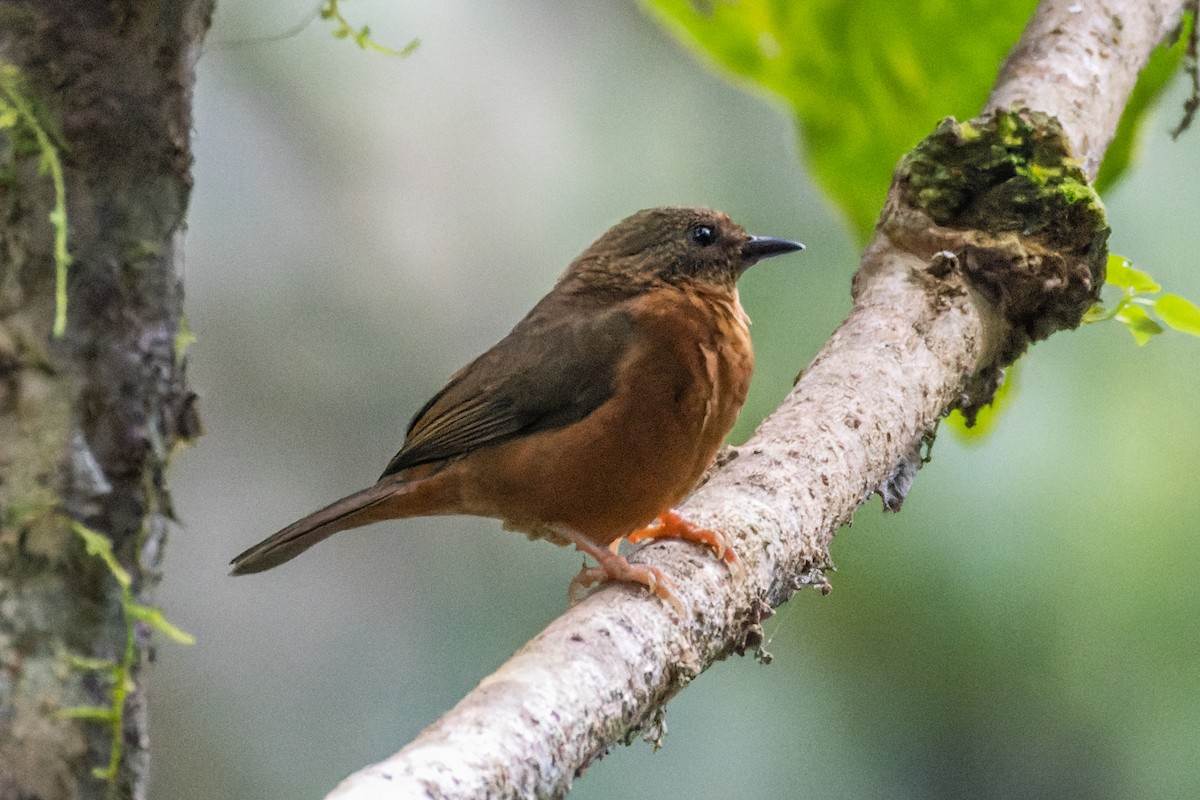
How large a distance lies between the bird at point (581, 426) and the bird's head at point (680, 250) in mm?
49

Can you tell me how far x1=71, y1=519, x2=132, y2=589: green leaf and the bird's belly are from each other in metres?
1.75

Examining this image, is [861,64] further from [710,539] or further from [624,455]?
[710,539]

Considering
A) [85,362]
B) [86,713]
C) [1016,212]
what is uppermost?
[1016,212]

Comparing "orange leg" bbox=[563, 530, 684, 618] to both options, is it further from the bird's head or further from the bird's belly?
the bird's head

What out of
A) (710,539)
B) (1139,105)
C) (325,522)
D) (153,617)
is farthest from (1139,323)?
(153,617)

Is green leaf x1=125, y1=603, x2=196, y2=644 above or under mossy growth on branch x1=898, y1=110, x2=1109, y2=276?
under

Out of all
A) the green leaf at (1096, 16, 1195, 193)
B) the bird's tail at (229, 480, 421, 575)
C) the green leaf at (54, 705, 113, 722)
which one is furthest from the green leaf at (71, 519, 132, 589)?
the green leaf at (1096, 16, 1195, 193)

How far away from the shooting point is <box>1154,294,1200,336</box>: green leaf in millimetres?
2902

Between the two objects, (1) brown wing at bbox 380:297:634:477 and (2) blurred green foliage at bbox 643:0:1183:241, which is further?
(2) blurred green foliage at bbox 643:0:1183:241

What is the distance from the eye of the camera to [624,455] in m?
3.09

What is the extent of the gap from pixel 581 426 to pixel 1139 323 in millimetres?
1466

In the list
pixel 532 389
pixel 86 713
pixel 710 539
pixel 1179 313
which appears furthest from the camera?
pixel 532 389

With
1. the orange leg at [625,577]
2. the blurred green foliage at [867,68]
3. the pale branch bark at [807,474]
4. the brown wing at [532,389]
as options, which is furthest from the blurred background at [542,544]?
the orange leg at [625,577]

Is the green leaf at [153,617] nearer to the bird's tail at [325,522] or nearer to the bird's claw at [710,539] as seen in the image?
the bird's claw at [710,539]
